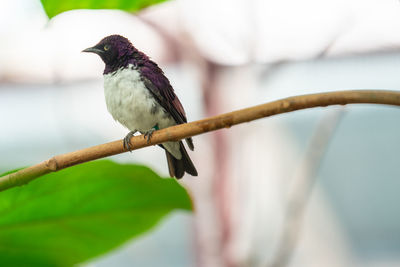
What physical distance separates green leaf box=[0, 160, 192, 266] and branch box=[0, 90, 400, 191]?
0.02m

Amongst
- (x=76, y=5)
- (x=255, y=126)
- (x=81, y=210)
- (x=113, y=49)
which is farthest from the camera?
(x=255, y=126)

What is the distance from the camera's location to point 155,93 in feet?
2.12

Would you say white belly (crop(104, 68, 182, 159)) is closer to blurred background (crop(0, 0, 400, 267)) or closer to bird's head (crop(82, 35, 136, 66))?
bird's head (crop(82, 35, 136, 66))

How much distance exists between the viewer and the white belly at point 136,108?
0.65 metres

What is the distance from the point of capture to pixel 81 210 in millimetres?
370

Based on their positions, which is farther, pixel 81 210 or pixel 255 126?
pixel 255 126

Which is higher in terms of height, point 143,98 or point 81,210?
point 143,98

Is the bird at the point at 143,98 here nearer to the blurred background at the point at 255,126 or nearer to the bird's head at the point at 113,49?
the bird's head at the point at 113,49

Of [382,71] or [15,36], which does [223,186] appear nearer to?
[382,71]

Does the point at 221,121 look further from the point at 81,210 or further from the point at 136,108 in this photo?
the point at 136,108

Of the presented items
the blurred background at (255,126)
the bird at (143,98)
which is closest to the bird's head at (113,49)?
the bird at (143,98)

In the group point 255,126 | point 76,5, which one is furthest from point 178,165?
point 255,126

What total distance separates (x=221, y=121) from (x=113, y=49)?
0.30 meters

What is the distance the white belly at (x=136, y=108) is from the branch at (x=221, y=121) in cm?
29
